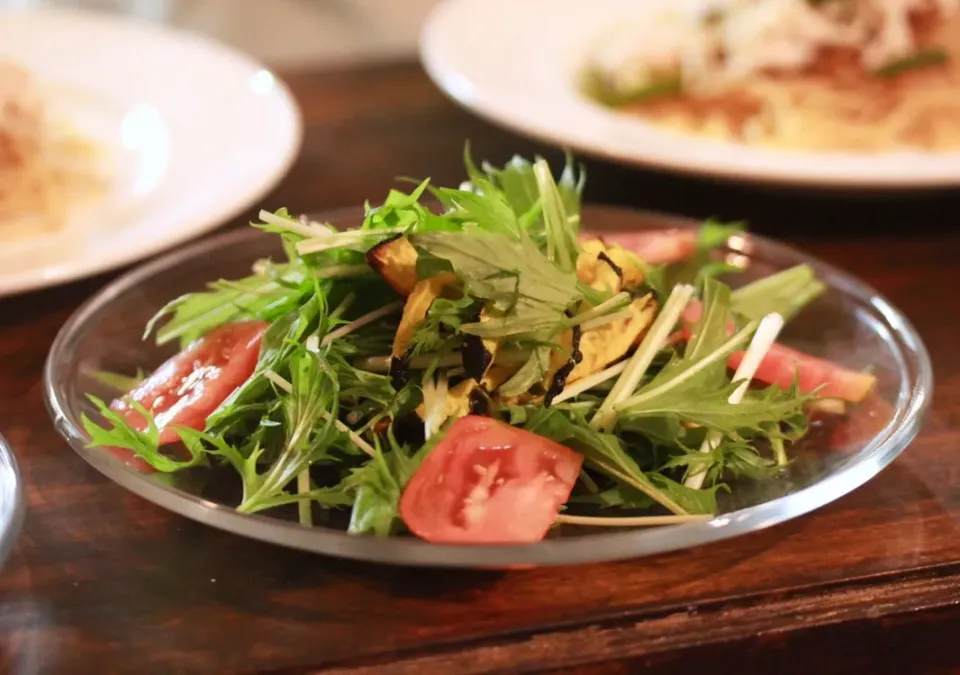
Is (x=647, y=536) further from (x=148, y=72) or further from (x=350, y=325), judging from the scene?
(x=148, y=72)

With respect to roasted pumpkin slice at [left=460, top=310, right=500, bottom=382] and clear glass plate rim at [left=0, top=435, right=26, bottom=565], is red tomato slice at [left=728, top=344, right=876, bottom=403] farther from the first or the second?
clear glass plate rim at [left=0, top=435, right=26, bottom=565]

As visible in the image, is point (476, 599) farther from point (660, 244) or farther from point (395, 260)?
point (660, 244)

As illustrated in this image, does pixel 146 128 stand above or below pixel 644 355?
below

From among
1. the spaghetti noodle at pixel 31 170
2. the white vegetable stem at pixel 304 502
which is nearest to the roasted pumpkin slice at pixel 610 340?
the white vegetable stem at pixel 304 502

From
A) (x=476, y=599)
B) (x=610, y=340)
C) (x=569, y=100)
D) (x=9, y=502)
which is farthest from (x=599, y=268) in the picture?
(x=569, y=100)

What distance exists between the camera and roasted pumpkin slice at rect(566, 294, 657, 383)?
80 cm

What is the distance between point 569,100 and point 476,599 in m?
0.99

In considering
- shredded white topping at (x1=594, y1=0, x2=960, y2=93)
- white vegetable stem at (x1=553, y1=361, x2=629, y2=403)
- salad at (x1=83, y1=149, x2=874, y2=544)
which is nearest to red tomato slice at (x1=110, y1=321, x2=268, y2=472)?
salad at (x1=83, y1=149, x2=874, y2=544)

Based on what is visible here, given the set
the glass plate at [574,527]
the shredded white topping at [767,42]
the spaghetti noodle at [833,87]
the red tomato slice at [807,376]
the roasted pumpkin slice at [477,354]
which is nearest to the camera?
the glass plate at [574,527]

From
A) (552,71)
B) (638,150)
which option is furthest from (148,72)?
(638,150)

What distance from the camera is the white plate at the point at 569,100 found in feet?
4.03

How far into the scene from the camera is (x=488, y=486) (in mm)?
692

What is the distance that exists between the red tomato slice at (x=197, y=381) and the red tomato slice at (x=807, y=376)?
14.8 inches

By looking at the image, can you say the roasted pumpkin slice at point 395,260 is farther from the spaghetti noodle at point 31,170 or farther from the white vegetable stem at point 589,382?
the spaghetti noodle at point 31,170
